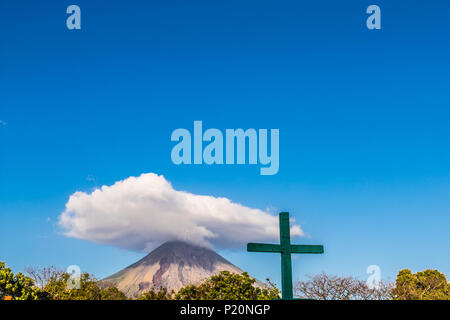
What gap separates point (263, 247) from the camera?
11.9m

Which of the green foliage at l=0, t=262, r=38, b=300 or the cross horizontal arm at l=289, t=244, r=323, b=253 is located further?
Answer: the green foliage at l=0, t=262, r=38, b=300

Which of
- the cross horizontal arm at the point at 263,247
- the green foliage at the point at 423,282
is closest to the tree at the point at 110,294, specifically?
the green foliage at the point at 423,282

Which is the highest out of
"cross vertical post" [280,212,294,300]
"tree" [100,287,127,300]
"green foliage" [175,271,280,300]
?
"cross vertical post" [280,212,294,300]

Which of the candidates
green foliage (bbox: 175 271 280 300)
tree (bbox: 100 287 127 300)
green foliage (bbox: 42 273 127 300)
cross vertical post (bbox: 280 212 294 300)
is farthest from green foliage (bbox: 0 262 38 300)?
cross vertical post (bbox: 280 212 294 300)

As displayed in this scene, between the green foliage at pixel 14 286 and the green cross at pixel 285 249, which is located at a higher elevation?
the green cross at pixel 285 249

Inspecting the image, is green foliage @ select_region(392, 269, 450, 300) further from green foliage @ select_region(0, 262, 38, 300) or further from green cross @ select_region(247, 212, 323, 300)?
green cross @ select_region(247, 212, 323, 300)

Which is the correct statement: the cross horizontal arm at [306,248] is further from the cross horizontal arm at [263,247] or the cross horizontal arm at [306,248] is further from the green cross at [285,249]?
the cross horizontal arm at [263,247]

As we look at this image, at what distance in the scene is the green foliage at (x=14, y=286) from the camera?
43750mm

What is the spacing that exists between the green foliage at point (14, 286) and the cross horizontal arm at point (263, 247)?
38908 millimetres

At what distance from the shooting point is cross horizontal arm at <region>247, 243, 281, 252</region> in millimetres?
11547

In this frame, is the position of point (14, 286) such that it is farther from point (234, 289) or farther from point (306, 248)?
point (306, 248)
